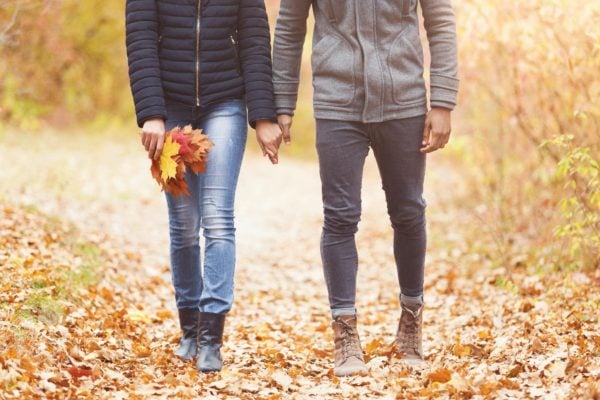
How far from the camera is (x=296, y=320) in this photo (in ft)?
20.2

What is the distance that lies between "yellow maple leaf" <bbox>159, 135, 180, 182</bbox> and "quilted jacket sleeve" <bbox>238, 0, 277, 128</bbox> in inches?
16.7

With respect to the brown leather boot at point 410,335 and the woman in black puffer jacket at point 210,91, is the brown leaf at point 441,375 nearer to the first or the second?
the brown leather boot at point 410,335

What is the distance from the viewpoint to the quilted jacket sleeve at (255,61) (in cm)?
416

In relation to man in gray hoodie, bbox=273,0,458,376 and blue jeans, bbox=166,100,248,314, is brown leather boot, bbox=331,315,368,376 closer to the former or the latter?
man in gray hoodie, bbox=273,0,458,376

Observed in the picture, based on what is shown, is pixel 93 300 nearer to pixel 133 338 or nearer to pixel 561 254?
pixel 133 338

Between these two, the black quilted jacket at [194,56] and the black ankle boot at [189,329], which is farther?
the black ankle boot at [189,329]

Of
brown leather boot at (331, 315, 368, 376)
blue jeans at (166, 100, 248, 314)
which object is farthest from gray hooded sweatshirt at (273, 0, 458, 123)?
brown leather boot at (331, 315, 368, 376)

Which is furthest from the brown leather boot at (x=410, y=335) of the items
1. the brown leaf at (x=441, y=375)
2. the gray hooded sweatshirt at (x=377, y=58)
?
the gray hooded sweatshirt at (x=377, y=58)

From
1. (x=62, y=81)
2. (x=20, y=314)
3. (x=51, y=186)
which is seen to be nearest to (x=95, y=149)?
(x=62, y=81)

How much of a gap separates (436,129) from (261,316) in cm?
267

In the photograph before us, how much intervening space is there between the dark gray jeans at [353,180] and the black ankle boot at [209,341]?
59 cm

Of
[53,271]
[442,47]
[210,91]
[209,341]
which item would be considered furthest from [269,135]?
[53,271]

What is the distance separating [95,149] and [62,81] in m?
3.75

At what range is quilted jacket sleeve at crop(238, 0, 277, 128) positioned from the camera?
4164mm
